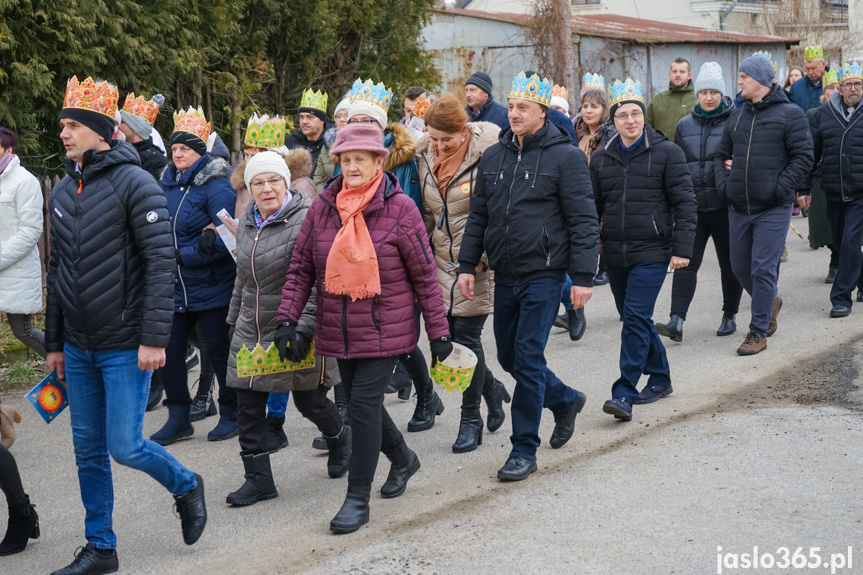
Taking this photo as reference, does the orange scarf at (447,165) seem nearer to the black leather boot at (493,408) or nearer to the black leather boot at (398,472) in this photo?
the black leather boot at (493,408)

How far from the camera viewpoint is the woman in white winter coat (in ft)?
23.2

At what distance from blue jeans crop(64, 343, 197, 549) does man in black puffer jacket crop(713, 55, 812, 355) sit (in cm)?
522

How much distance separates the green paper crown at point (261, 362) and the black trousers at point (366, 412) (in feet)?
1.39

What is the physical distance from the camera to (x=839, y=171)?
9812mm

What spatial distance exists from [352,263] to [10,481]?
1.91 meters

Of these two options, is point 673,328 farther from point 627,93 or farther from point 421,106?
point 421,106

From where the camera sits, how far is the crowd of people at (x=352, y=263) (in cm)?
480

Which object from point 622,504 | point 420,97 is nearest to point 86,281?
point 622,504

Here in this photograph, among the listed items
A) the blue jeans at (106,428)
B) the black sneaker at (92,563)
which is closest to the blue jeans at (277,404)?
the blue jeans at (106,428)

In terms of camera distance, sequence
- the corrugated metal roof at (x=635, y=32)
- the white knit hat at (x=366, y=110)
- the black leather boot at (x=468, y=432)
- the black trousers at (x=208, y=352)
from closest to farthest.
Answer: the black leather boot at (x=468, y=432) → the white knit hat at (x=366, y=110) → the black trousers at (x=208, y=352) → the corrugated metal roof at (x=635, y=32)

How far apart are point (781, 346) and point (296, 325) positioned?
191 inches

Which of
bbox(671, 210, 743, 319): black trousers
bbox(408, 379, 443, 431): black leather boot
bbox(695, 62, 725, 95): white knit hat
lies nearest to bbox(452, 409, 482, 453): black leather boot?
bbox(408, 379, 443, 431): black leather boot

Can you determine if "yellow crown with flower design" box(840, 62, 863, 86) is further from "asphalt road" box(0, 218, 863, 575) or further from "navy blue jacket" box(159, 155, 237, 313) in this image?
"navy blue jacket" box(159, 155, 237, 313)

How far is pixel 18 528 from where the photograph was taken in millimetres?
5113
